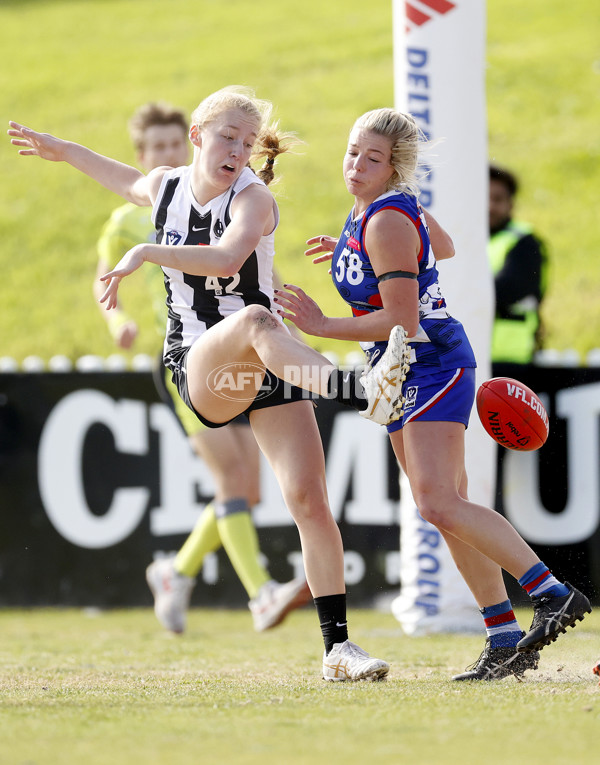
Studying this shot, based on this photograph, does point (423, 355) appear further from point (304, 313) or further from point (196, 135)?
point (196, 135)

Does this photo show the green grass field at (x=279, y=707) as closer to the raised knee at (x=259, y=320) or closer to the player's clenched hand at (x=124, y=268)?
the raised knee at (x=259, y=320)

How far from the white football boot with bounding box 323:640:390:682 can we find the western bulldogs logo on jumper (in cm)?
155

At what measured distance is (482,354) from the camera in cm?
575

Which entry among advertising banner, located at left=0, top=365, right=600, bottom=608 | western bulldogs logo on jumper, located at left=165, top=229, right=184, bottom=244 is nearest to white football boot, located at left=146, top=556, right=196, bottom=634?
advertising banner, located at left=0, top=365, right=600, bottom=608

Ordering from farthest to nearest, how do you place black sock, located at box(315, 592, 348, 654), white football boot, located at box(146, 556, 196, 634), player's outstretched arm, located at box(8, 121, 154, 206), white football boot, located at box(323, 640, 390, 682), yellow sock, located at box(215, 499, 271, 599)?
white football boot, located at box(146, 556, 196, 634) < yellow sock, located at box(215, 499, 271, 599) < player's outstretched arm, located at box(8, 121, 154, 206) < black sock, located at box(315, 592, 348, 654) < white football boot, located at box(323, 640, 390, 682)

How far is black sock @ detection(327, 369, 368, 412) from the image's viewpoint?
3.75m

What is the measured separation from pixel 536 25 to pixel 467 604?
55.3ft

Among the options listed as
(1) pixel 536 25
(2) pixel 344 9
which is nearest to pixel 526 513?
(1) pixel 536 25

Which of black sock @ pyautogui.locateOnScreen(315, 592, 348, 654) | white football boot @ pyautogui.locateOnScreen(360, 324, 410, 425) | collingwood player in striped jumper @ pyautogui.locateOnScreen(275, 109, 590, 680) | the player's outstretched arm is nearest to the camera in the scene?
white football boot @ pyautogui.locateOnScreen(360, 324, 410, 425)

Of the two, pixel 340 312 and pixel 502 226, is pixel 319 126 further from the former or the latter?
pixel 502 226

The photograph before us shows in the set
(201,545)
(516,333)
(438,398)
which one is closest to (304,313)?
(438,398)

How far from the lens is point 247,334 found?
149 inches

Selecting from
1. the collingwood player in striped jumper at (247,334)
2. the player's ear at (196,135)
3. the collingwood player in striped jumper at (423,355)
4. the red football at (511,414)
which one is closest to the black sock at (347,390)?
the collingwood player in striped jumper at (247,334)

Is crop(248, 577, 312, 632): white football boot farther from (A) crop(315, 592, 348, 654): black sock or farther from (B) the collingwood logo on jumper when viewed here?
(B) the collingwood logo on jumper
